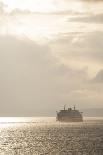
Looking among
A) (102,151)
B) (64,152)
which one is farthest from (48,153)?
(102,151)

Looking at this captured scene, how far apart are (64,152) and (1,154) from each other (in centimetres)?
1449

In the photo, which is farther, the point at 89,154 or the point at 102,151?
the point at 102,151

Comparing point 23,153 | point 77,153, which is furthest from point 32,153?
point 77,153

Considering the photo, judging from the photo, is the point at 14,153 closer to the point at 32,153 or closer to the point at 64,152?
the point at 32,153

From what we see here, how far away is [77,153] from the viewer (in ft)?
379

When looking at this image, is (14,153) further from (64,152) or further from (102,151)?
(102,151)

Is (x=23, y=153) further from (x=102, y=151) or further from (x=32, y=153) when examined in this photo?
(x=102, y=151)

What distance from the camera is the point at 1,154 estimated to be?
119m

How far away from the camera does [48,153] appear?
118 metres

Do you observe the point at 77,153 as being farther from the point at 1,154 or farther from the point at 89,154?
the point at 1,154

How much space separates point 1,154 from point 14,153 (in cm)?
330

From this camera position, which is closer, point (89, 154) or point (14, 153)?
point (89, 154)

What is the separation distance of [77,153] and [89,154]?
383 cm

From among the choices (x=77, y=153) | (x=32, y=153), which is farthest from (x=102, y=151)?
(x=32, y=153)
